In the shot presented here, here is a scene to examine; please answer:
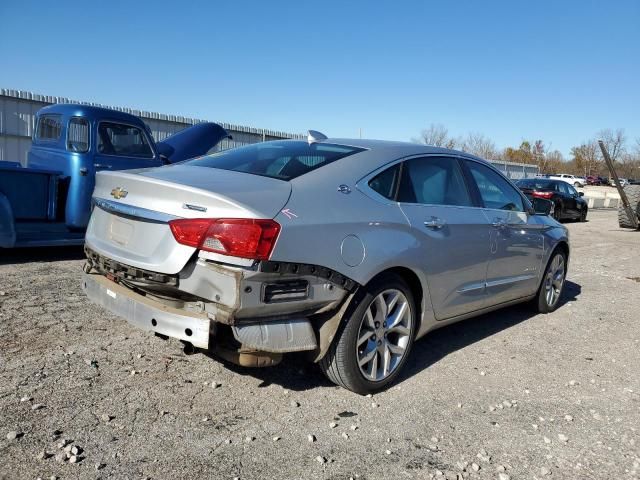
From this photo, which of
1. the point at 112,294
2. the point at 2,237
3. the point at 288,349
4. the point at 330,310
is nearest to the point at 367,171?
the point at 330,310

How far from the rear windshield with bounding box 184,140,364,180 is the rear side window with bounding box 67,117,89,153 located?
169 inches

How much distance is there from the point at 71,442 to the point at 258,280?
1244mm

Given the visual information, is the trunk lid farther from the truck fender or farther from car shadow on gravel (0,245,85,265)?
car shadow on gravel (0,245,85,265)

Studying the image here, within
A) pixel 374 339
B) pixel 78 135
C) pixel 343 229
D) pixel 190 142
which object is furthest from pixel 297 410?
pixel 190 142

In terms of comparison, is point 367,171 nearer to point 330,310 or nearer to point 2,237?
point 330,310

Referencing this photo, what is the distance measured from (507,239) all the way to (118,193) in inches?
129

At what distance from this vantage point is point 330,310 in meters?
3.27

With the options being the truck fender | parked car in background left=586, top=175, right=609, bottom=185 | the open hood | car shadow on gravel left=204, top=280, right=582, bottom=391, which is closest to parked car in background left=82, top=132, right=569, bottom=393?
car shadow on gravel left=204, top=280, right=582, bottom=391

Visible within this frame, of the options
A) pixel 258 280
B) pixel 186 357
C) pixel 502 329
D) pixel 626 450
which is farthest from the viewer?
pixel 502 329

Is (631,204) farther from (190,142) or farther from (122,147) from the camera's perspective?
(122,147)

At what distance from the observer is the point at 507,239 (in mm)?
4875

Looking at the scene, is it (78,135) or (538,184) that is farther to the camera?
(538,184)

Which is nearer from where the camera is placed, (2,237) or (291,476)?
(291,476)

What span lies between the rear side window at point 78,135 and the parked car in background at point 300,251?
4.29 m
